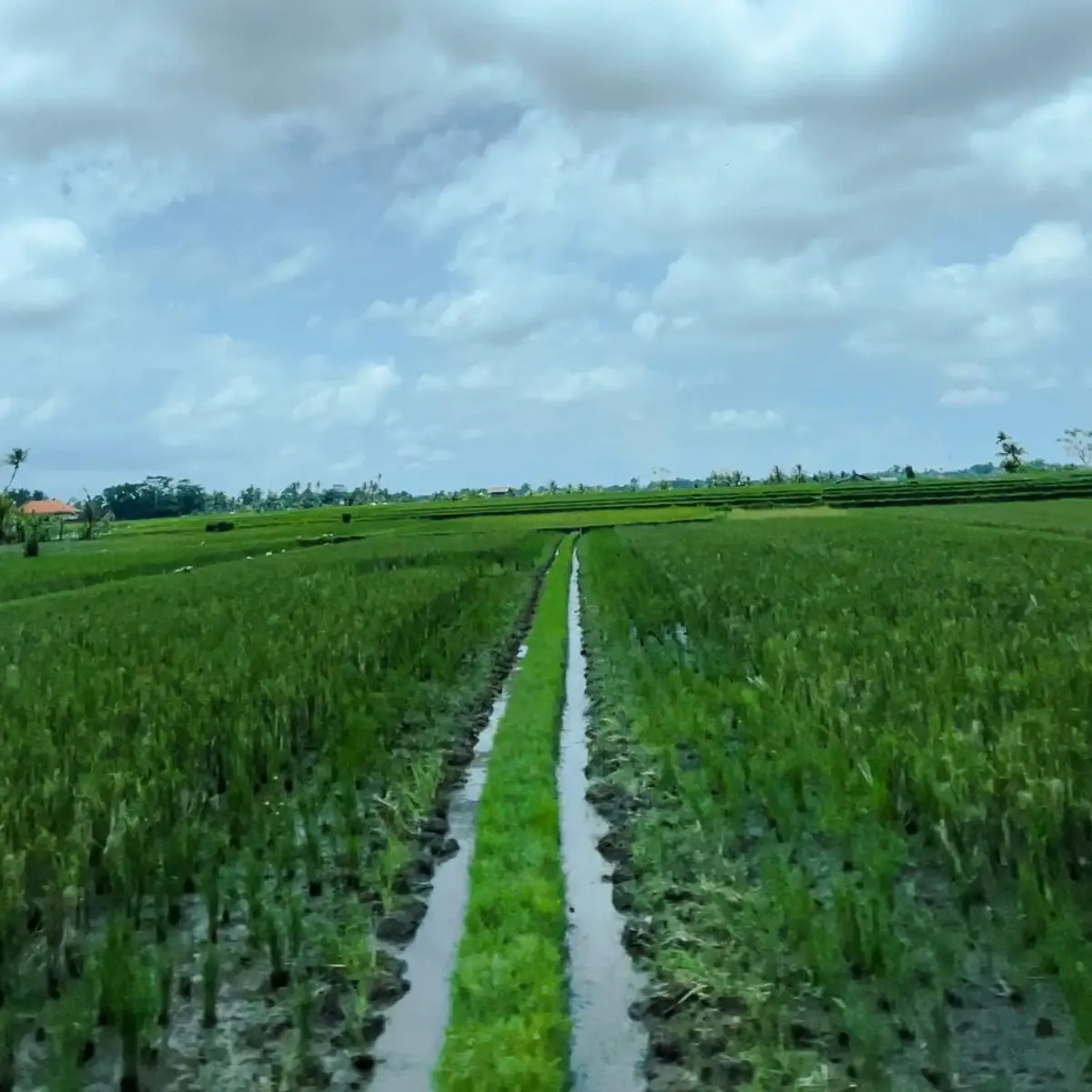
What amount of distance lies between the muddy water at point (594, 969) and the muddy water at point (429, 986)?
19.8 inches

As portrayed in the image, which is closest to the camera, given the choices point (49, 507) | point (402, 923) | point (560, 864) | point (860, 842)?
point (402, 923)

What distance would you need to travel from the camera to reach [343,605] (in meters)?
15.4

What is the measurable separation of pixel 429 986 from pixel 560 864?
144 cm

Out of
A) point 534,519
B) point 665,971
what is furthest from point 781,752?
point 534,519

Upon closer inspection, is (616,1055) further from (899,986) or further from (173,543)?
(173,543)

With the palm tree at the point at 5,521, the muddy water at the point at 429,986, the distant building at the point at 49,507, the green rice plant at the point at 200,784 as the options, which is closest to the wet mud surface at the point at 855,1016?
the muddy water at the point at 429,986

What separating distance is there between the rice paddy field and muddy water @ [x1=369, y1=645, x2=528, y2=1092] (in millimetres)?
19

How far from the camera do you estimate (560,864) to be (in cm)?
568

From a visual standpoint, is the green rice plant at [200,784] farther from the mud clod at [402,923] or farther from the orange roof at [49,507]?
the orange roof at [49,507]

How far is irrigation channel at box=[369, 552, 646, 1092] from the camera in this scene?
369 cm

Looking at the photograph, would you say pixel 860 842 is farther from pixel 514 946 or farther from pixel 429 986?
pixel 429 986

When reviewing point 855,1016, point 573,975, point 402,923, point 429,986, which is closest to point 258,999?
point 429,986

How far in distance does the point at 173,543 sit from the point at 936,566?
103 ft

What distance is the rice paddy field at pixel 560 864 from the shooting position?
3.61m
